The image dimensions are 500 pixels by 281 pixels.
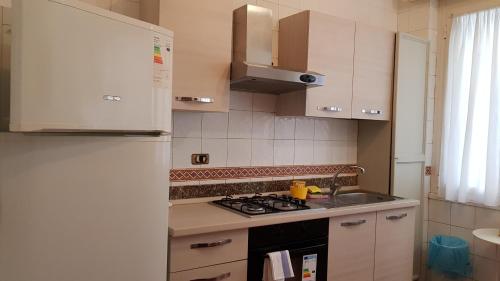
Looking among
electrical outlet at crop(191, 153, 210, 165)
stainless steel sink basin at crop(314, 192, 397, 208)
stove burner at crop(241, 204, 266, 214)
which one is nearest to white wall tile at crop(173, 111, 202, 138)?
electrical outlet at crop(191, 153, 210, 165)

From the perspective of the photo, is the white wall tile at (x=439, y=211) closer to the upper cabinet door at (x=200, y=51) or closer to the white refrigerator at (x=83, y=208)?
the upper cabinet door at (x=200, y=51)

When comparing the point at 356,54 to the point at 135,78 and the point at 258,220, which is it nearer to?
the point at 258,220

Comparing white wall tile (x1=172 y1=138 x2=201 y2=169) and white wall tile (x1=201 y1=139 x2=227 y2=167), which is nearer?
white wall tile (x1=172 y1=138 x2=201 y2=169)

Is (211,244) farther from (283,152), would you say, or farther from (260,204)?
(283,152)

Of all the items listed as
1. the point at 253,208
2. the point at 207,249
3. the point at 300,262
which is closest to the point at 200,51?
the point at 253,208

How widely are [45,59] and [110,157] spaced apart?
380 mm

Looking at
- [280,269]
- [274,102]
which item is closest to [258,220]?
[280,269]

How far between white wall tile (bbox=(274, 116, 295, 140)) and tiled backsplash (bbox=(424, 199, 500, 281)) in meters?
1.46

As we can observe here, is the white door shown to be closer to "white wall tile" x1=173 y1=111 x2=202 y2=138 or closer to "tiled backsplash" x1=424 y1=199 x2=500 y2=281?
"tiled backsplash" x1=424 y1=199 x2=500 y2=281

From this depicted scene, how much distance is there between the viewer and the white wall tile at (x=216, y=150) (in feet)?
7.70

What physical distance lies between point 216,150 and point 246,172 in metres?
0.28

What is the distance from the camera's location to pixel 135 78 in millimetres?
1344

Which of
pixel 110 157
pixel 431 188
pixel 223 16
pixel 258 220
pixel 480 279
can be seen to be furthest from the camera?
pixel 431 188

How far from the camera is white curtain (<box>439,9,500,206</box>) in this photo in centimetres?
272
